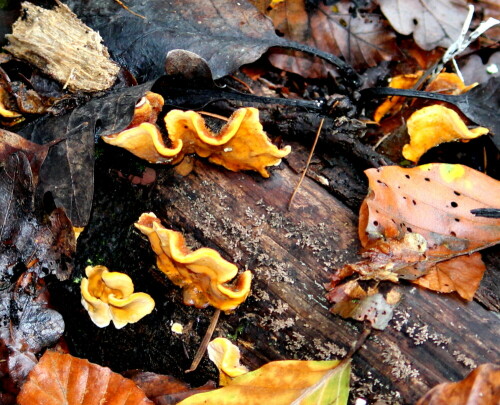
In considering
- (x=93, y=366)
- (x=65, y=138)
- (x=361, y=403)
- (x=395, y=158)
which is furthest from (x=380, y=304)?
(x=65, y=138)

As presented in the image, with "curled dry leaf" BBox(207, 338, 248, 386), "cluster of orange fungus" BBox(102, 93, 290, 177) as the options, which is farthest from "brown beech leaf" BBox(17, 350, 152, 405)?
"cluster of orange fungus" BBox(102, 93, 290, 177)

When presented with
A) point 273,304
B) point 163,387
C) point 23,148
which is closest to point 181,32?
point 23,148

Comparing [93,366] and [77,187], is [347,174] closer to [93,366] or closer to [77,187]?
[77,187]

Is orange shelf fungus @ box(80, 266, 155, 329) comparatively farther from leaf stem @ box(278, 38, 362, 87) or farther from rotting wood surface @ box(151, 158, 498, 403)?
leaf stem @ box(278, 38, 362, 87)

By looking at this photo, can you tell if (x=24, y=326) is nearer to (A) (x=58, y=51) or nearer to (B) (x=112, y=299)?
(B) (x=112, y=299)

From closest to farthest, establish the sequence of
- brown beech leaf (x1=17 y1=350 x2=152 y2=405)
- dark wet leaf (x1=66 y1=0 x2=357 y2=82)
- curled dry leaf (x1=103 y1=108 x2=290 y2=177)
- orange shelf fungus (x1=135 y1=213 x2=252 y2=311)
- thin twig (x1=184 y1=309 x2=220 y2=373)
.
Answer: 1. orange shelf fungus (x1=135 y1=213 x2=252 y2=311)
2. curled dry leaf (x1=103 y1=108 x2=290 y2=177)
3. brown beech leaf (x1=17 y1=350 x2=152 y2=405)
4. thin twig (x1=184 y1=309 x2=220 y2=373)
5. dark wet leaf (x1=66 y1=0 x2=357 y2=82)

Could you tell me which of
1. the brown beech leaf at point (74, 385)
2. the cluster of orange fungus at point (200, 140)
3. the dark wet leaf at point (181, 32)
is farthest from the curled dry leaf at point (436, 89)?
the brown beech leaf at point (74, 385)

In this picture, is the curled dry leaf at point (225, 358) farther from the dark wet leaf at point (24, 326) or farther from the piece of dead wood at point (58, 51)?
the piece of dead wood at point (58, 51)
